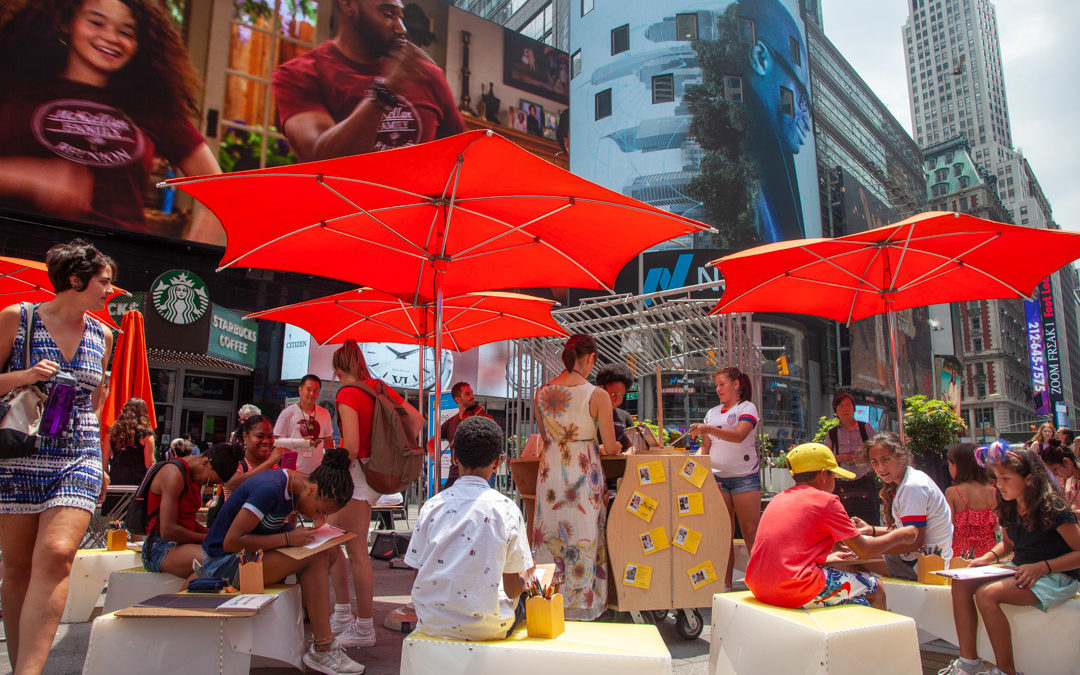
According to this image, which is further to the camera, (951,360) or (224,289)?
(951,360)

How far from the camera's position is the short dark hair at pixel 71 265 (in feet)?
9.55

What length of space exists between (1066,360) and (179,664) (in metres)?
141

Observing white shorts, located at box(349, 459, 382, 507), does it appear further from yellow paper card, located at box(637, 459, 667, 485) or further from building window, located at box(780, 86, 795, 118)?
building window, located at box(780, 86, 795, 118)

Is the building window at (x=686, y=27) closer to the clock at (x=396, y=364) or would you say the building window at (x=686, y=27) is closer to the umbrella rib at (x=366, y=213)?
the clock at (x=396, y=364)

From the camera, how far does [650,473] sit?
458cm

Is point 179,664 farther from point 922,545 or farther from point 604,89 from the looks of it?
point 604,89

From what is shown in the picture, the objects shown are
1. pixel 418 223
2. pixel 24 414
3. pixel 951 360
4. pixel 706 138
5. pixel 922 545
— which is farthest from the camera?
pixel 951 360

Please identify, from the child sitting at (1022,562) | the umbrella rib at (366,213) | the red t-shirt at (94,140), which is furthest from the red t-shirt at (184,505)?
the red t-shirt at (94,140)

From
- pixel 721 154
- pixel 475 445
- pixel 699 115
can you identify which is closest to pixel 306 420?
pixel 475 445

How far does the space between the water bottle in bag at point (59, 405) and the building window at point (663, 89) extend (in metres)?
30.6

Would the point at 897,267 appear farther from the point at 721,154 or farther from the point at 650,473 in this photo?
the point at 721,154

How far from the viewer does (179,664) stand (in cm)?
301

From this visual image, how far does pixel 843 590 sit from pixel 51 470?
11.7 feet

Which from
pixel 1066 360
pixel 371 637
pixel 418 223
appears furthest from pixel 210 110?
pixel 1066 360
